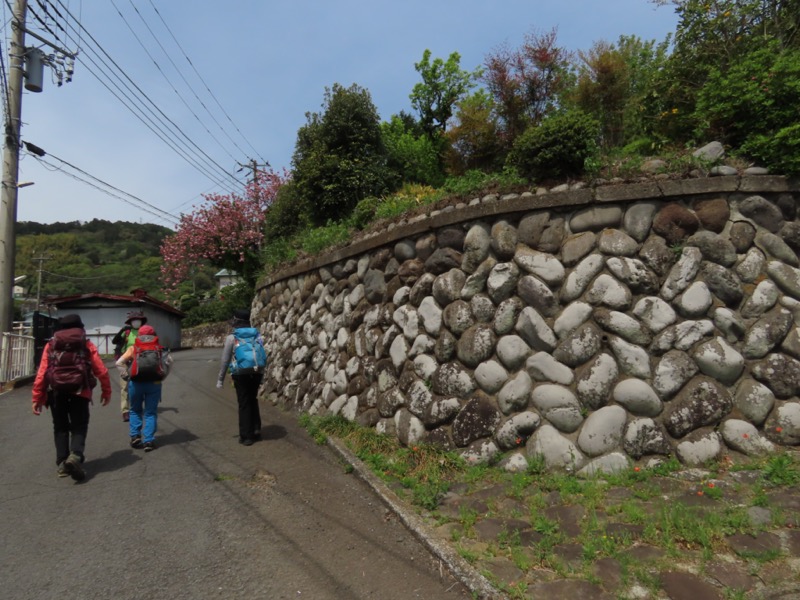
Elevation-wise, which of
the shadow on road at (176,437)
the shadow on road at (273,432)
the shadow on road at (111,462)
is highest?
the shadow on road at (273,432)

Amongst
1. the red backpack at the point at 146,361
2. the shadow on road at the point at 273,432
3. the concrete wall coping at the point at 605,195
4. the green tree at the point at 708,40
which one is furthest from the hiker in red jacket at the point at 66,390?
the green tree at the point at 708,40

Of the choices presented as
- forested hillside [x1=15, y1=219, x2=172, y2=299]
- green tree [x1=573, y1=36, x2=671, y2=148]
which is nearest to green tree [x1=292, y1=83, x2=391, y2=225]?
green tree [x1=573, y1=36, x2=671, y2=148]

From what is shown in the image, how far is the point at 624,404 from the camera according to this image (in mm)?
4754

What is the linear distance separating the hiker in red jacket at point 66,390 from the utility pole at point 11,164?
377 inches

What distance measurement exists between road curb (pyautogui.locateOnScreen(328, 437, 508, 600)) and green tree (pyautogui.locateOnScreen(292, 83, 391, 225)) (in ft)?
22.2

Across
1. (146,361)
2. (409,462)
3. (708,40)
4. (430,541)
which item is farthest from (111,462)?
(708,40)

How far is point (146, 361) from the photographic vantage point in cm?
653

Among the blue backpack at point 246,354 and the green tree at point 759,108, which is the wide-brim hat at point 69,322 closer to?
the blue backpack at point 246,354

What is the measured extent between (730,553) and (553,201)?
3406 mm

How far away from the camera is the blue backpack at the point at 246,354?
6.80 m

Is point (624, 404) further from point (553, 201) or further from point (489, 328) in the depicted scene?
point (553, 201)

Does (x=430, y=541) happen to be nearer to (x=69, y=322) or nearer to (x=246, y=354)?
(x=246, y=354)

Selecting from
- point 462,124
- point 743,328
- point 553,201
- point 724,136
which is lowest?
point 743,328

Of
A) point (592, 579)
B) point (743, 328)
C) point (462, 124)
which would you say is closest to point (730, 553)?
point (592, 579)
